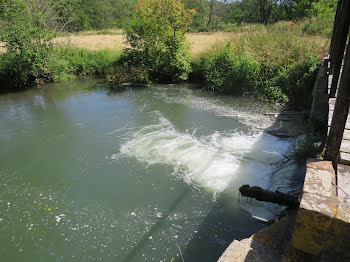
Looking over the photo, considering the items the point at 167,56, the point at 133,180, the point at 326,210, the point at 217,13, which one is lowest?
the point at 133,180

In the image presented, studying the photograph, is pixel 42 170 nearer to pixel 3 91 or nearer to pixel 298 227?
pixel 298 227

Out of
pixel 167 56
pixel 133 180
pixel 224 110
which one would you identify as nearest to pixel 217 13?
pixel 167 56

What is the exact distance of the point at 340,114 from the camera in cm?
267

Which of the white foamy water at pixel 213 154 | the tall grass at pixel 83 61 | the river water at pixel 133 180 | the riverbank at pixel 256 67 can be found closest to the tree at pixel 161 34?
the riverbank at pixel 256 67

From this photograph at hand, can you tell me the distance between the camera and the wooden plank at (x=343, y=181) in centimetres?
230

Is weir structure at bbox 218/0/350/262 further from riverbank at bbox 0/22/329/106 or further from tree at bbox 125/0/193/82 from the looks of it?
tree at bbox 125/0/193/82

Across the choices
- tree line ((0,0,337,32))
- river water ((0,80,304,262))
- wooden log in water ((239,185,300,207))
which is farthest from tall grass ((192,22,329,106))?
tree line ((0,0,337,32))

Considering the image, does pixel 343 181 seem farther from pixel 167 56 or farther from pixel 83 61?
pixel 83 61

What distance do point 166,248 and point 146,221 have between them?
690 mm

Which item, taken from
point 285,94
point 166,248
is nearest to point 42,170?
point 166,248

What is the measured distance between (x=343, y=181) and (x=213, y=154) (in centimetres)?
394

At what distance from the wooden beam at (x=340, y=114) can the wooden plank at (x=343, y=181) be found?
13 centimetres

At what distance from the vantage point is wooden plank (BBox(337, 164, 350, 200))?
2.30 meters

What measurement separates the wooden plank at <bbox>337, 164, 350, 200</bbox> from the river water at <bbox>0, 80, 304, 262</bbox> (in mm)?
1836
